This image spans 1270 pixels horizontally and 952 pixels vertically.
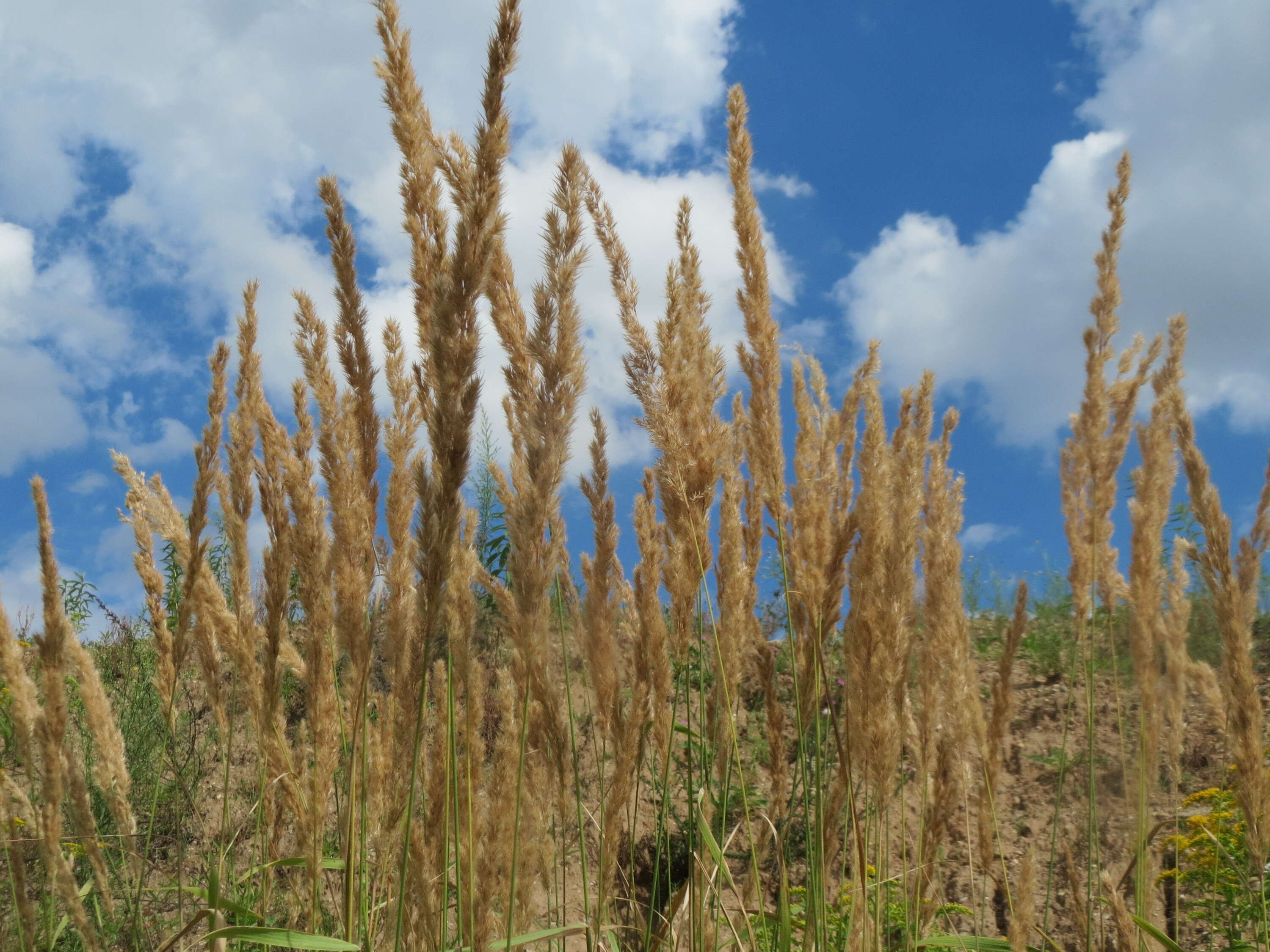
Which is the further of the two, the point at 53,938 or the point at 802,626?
the point at 53,938

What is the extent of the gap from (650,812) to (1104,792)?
9.77 ft

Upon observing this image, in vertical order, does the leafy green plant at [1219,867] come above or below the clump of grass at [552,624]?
below

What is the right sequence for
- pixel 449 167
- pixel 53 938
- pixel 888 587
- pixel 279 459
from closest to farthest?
pixel 888 587, pixel 449 167, pixel 279 459, pixel 53 938

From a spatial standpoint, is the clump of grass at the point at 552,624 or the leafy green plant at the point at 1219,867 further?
the leafy green plant at the point at 1219,867

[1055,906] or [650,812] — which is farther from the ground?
[650,812]

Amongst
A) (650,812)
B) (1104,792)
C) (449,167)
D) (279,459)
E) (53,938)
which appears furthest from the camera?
(1104,792)

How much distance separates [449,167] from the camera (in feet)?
7.57

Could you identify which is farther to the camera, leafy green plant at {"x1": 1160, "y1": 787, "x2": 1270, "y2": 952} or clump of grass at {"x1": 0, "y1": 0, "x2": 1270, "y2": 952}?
leafy green plant at {"x1": 1160, "y1": 787, "x2": 1270, "y2": 952}

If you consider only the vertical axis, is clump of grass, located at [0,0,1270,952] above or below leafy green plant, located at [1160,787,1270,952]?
above

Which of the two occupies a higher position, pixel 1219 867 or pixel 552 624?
pixel 552 624

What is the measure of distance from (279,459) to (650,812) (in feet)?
12.2

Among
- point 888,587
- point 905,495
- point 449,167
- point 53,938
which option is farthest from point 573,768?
point 53,938

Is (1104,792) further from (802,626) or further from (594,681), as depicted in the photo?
(594,681)

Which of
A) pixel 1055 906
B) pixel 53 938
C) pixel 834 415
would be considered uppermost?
pixel 834 415
